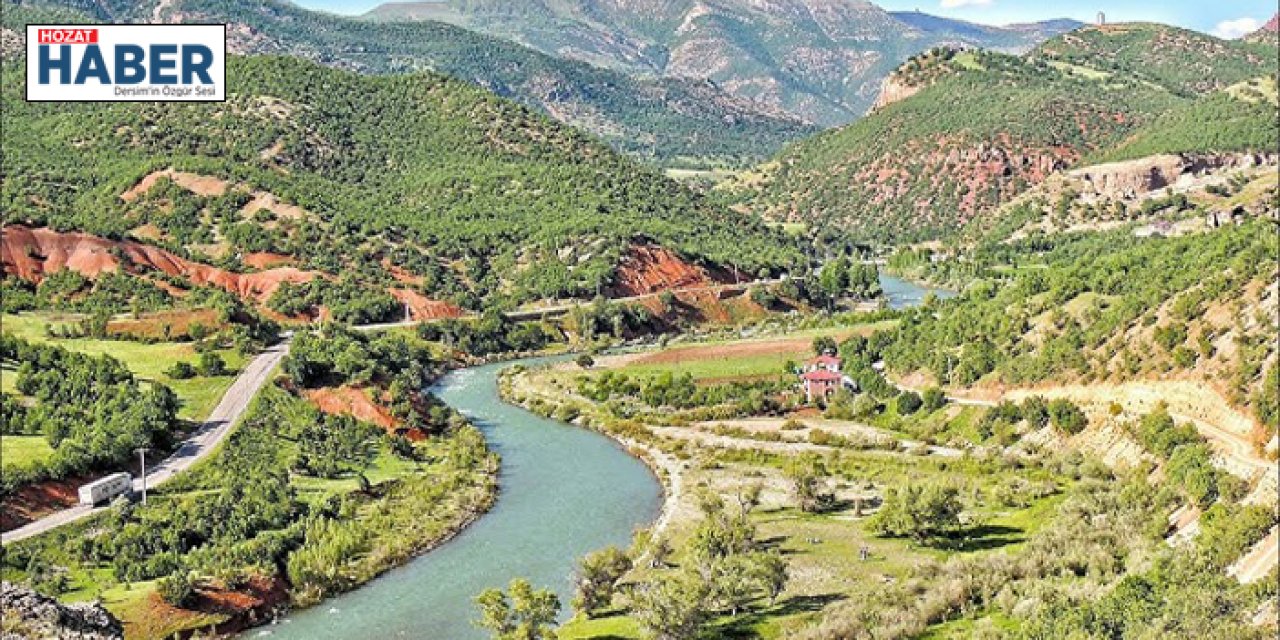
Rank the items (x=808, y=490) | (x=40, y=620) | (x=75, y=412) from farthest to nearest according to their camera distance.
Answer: (x=75, y=412) < (x=808, y=490) < (x=40, y=620)

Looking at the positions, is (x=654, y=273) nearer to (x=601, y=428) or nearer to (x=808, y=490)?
(x=601, y=428)

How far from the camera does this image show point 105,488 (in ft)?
194

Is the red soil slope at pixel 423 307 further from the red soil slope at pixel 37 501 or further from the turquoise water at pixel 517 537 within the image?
the red soil slope at pixel 37 501

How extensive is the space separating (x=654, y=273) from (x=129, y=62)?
100 meters

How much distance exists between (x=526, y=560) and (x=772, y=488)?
57.0ft

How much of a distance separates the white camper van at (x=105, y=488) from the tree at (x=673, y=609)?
2963 cm

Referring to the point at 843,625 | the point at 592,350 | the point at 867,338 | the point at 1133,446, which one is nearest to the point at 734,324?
the point at 592,350

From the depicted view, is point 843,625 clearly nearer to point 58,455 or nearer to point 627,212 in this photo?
point 58,455

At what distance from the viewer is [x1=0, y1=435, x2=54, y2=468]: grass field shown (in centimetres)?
6116

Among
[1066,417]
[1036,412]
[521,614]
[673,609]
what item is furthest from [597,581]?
[1036,412]

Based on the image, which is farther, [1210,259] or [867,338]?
[867,338]

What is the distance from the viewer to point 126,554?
172 ft

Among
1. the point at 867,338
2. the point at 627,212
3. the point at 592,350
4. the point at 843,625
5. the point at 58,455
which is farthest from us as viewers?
the point at 627,212

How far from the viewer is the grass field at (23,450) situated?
61.2 metres
